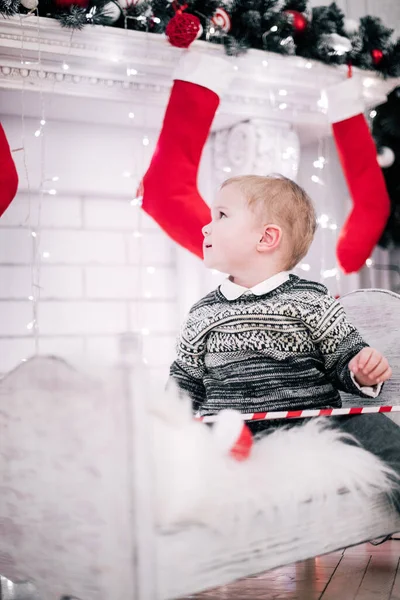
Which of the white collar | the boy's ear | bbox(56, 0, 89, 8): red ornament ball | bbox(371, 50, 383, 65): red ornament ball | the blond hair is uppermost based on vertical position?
bbox(56, 0, 89, 8): red ornament ball

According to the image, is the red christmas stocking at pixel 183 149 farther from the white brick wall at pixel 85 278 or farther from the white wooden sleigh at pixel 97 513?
the white wooden sleigh at pixel 97 513

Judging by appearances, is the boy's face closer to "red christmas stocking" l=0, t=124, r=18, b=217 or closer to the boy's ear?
the boy's ear

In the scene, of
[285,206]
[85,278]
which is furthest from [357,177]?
[285,206]

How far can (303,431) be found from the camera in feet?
4.10

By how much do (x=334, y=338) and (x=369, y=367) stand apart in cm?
11

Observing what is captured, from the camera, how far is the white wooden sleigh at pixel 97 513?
2.99 feet

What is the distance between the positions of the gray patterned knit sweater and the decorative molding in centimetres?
133

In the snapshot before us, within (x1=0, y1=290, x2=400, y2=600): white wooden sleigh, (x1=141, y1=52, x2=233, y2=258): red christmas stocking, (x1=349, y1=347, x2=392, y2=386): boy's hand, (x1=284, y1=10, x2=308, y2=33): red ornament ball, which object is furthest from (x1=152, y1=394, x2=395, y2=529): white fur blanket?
(x1=284, y1=10, x2=308, y2=33): red ornament ball

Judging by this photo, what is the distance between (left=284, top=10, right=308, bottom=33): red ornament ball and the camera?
8.89 ft

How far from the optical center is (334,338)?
1458mm

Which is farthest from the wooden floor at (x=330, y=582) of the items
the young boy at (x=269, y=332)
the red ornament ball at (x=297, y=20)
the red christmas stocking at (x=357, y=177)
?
the red ornament ball at (x=297, y=20)

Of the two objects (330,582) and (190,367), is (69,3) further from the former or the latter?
(330,582)

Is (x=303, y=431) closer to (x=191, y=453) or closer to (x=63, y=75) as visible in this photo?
(x=191, y=453)

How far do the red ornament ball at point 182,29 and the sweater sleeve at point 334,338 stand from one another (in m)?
1.33
